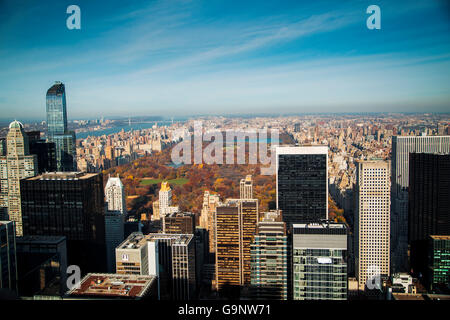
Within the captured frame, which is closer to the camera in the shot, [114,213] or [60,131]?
[60,131]

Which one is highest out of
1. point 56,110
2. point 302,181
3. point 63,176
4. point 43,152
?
point 56,110

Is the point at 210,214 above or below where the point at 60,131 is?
below

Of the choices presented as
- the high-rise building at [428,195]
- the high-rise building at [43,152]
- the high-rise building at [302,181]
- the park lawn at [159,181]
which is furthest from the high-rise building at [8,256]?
the high-rise building at [428,195]

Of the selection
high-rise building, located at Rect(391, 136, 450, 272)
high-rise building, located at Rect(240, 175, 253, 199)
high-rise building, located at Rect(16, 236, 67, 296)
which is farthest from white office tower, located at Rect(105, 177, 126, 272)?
high-rise building, located at Rect(391, 136, 450, 272)

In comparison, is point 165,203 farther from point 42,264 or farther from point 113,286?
point 113,286

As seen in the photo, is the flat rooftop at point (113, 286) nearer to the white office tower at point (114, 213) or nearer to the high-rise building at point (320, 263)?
the high-rise building at point (320, 263)

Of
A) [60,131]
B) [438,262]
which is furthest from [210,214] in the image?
[438,262]
